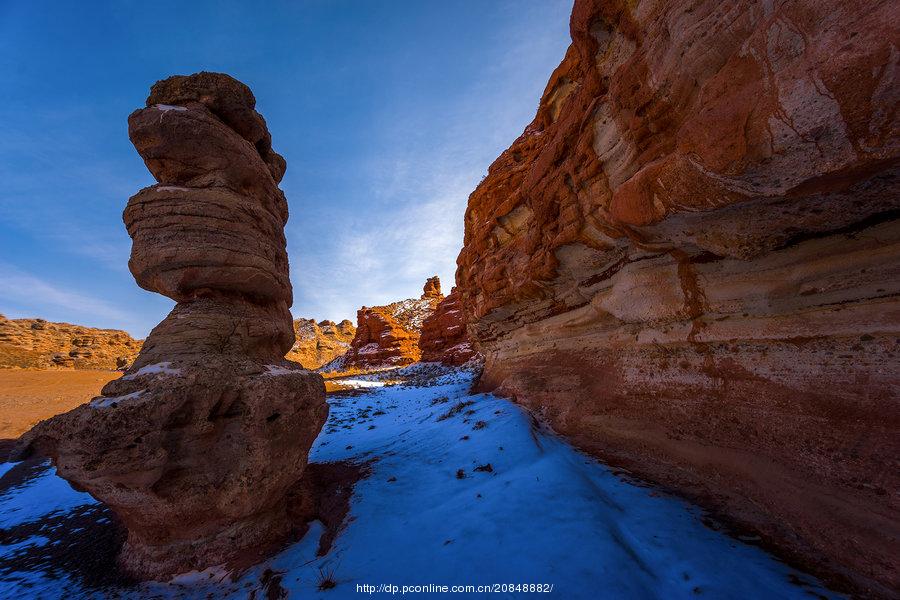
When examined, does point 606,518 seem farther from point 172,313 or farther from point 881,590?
point 172,313

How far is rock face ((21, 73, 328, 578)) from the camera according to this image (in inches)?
→ 154

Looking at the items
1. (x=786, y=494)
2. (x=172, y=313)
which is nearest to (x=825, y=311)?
(x=786, y=494)

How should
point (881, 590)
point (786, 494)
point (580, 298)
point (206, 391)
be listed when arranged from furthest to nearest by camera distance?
point (580, 298), point (206, 391), point (786, 494), point (881, 590)

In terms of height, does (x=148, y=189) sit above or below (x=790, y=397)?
above

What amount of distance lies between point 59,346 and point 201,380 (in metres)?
52.0

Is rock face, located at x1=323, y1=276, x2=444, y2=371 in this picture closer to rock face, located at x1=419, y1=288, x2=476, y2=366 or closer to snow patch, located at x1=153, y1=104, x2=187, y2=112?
rock face, located at x1=419, y1=288, x2=476, y2=366

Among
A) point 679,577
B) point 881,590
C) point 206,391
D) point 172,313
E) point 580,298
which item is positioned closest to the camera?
point 881,590

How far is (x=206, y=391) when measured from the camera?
4.35m

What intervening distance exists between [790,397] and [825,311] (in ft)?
4.00

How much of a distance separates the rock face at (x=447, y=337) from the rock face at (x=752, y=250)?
27680mm

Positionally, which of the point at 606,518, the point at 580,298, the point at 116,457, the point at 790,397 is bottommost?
the point at 606,518

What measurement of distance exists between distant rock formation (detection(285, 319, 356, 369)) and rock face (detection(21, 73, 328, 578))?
54372 mm

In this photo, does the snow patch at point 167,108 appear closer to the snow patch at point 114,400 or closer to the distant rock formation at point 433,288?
the snow patch at point 114,400

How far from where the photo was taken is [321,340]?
7544 cm
